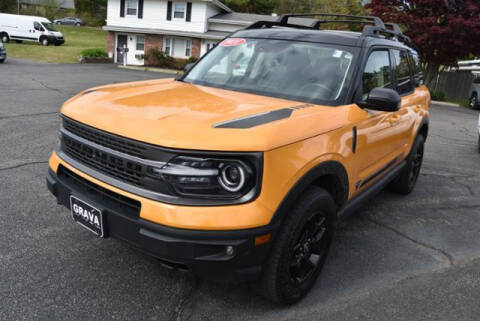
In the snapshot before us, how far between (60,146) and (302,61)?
202 centimetres

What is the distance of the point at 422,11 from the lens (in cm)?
2244

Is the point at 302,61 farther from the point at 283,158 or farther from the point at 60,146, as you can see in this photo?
the point at 60,146

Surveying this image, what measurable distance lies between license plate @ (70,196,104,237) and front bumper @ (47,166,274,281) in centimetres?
4

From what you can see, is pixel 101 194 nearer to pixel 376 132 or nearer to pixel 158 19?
pixel 376 132

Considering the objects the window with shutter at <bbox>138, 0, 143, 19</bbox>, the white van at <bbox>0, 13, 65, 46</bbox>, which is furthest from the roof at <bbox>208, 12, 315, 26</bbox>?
the white van at <bbox>0, 13, 65, 46</bbox>

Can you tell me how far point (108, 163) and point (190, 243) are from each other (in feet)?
2.46

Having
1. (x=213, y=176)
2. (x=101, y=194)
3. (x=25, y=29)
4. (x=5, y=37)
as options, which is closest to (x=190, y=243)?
(x=213, y=176)

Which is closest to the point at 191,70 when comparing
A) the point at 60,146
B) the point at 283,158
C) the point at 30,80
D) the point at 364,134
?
the point at 60,146

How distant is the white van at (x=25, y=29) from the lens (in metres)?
34.3

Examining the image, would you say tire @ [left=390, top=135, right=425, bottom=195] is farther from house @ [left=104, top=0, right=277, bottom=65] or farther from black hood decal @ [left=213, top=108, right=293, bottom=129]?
house @ [left=104, top=0, right=277, bottom=65]

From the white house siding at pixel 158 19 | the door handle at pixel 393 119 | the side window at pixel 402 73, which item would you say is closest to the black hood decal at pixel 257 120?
the door handle at pixel 393 119

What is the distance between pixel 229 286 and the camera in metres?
2.99

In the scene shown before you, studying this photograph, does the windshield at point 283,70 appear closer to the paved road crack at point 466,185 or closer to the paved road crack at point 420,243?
the paved road crack at point 420,243

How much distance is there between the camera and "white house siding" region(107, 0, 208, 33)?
32.1 metres
